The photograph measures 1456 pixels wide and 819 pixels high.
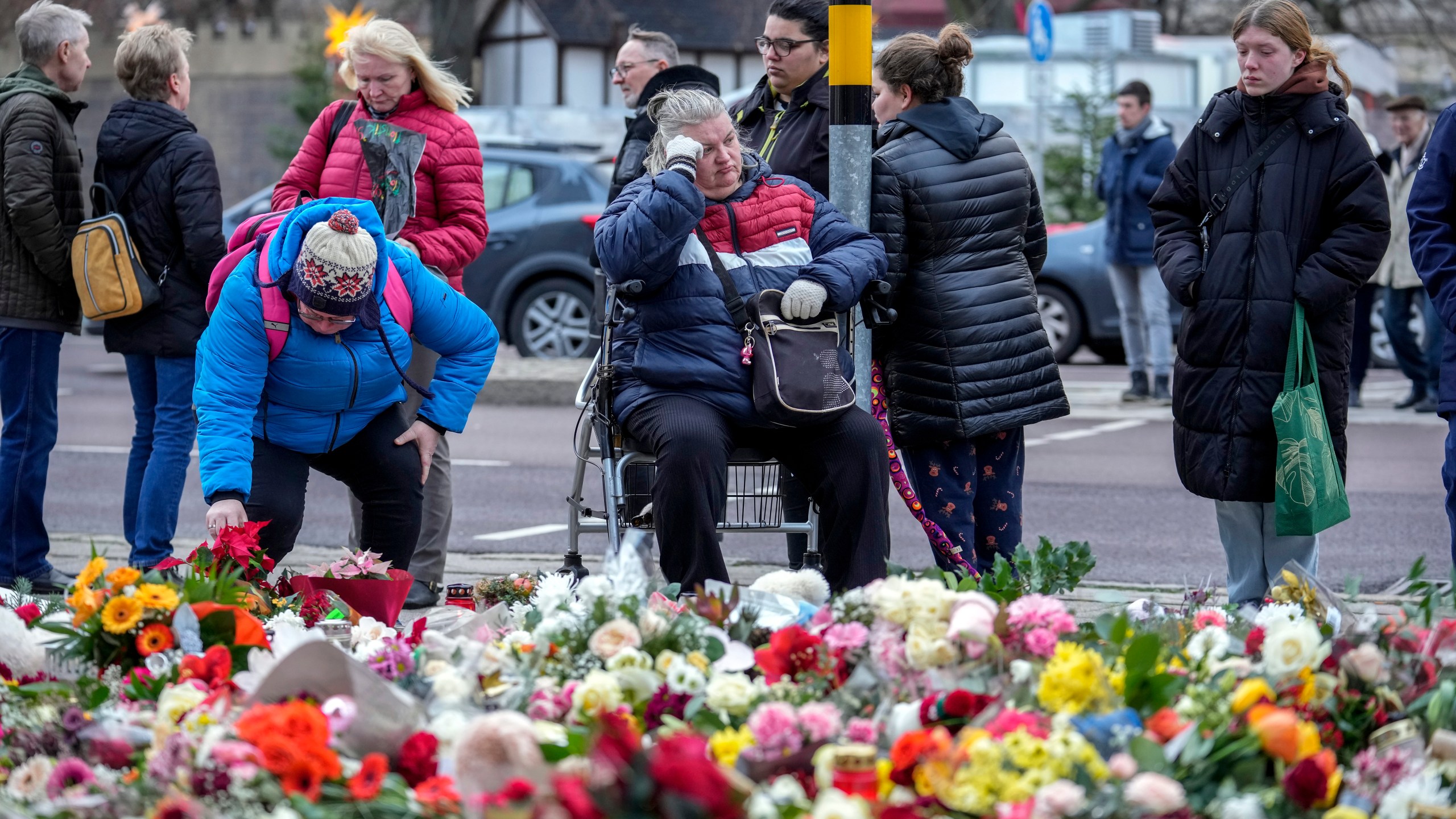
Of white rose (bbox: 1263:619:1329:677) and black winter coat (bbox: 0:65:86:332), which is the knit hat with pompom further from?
white rose (bbox: 1263:619:1329:677)

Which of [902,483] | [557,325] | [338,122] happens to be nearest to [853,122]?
[902,483]

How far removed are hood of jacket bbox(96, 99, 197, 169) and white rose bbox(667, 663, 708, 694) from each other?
12.6ft

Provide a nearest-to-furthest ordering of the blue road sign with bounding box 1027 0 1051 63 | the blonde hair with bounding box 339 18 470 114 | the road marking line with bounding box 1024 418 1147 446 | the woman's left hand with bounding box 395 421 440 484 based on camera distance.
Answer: the woman's left hand with bounding box 395 421 440 484 → the blonde hair with bounding box 339 18 470 114 → the road marking line with bounding box 1024 418 1147 446 → the blue road sign with bounding box 1027 0 1051 63

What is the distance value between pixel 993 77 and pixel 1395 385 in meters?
7.85

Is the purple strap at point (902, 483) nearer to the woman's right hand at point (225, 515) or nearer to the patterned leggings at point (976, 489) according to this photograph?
the patterned leggings at point (976, 489)

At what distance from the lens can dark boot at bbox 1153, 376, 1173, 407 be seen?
38.9 ft

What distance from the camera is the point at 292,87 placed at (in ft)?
109

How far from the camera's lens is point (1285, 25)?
4.69 m

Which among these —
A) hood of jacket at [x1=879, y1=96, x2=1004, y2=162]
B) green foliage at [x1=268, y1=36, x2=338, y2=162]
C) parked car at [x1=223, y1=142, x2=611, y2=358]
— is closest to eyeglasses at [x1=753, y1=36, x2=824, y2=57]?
hood of jacket at [x1=879, y1=96, x2=1004, y2=162]

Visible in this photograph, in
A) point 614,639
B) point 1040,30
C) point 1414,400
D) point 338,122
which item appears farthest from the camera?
point 1040,30

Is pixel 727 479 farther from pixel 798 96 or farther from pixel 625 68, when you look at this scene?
pixel 625 68

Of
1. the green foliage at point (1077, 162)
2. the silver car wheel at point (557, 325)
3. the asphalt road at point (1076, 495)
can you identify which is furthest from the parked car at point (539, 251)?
the green foliage at point (1077, 162)

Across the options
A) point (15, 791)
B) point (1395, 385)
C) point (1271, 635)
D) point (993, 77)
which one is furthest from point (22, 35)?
point (993, 77)

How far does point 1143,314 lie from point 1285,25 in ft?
23.7
